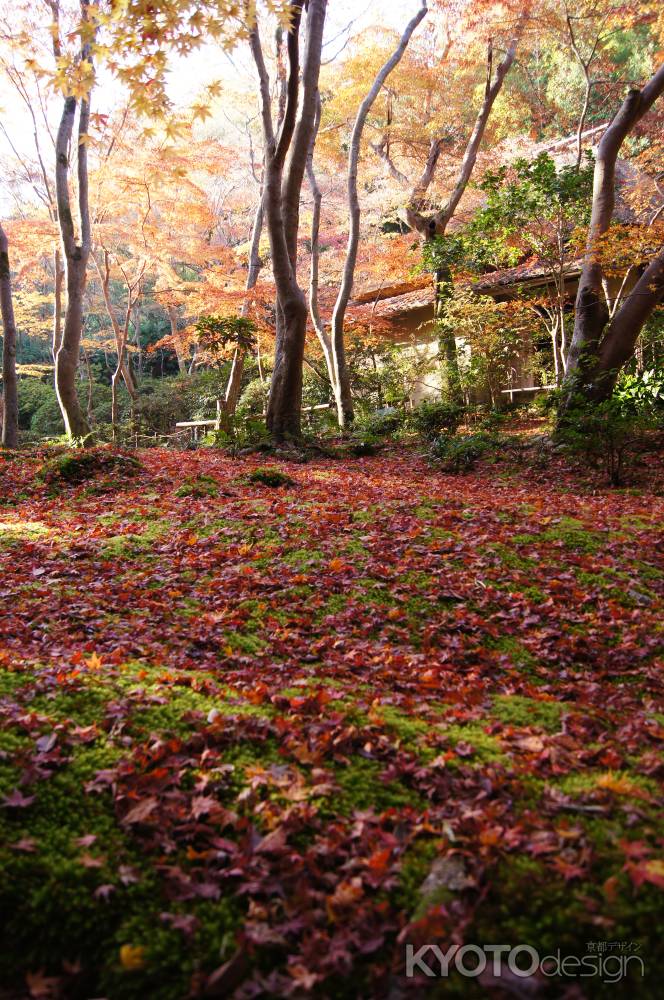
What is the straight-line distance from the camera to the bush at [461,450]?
10.2m

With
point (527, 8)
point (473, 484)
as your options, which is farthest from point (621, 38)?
point (473, 484)

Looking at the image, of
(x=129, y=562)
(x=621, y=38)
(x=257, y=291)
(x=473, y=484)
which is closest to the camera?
(x=129, y=562)

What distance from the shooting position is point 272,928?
1.63m

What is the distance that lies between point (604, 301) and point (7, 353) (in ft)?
41.9

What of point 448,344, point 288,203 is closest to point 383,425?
point 448,344

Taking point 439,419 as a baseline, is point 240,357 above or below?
above

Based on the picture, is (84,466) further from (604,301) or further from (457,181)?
(457,181)

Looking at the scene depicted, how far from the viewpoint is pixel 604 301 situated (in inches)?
417

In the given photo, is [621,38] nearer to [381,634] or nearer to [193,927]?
[381,634]

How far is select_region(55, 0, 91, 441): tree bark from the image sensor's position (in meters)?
11.4

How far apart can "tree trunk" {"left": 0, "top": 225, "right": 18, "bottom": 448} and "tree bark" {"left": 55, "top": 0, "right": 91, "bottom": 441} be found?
5.98 ft

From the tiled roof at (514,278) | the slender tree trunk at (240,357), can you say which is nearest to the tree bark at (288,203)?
the slender tree trunk at (240,357)

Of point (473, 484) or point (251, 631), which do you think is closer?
point (251, 631)

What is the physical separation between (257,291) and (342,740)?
1432 centimetres
